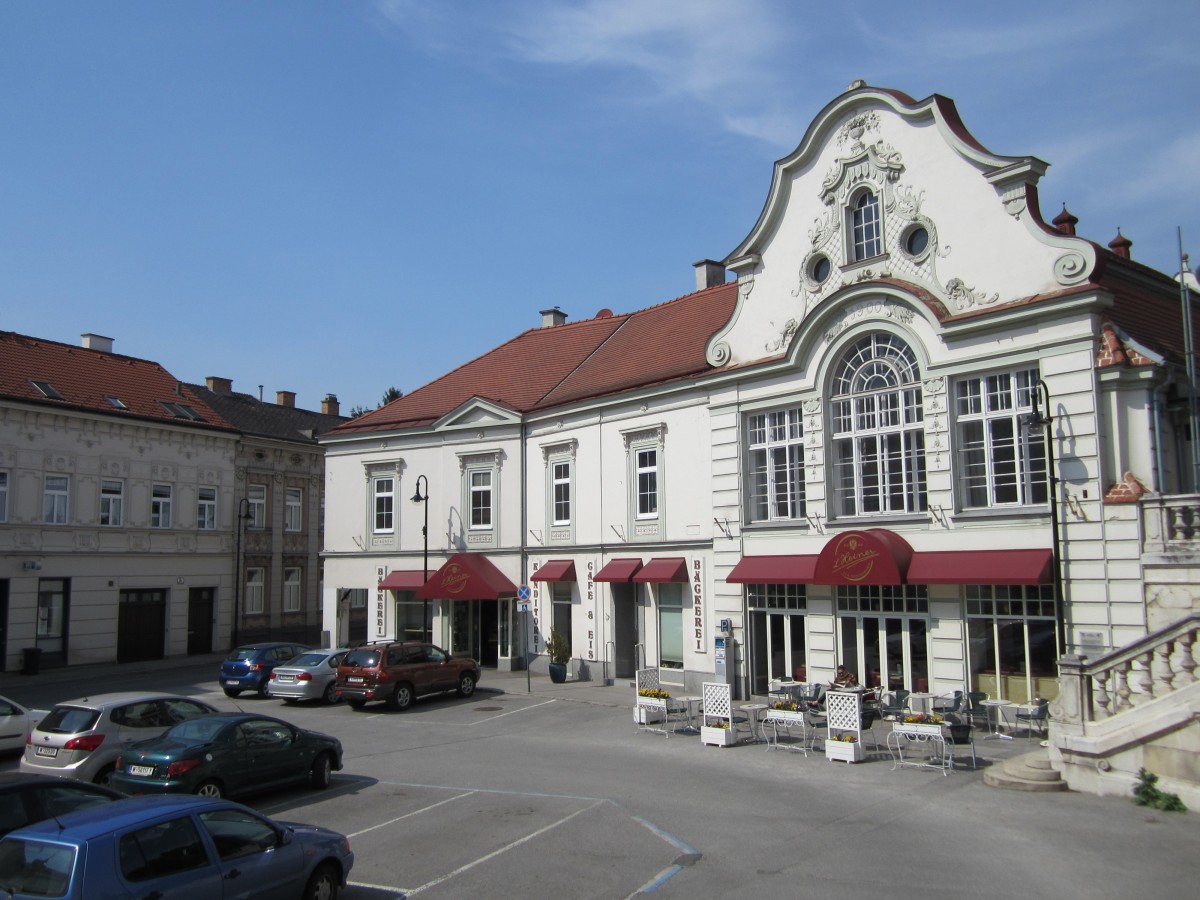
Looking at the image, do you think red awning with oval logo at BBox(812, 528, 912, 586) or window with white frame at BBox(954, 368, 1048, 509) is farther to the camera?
red awning with oval logo at BBox(812, 528, 912, 586)

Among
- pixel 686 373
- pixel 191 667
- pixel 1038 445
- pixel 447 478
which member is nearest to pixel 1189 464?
pixel 1038 445

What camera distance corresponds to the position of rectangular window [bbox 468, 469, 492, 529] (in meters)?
32.0

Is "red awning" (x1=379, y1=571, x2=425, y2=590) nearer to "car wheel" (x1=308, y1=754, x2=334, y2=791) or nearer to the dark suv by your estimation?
the dark suv

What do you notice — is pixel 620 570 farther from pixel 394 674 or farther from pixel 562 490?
pixel 394 674

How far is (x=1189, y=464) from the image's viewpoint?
1886 centimetres

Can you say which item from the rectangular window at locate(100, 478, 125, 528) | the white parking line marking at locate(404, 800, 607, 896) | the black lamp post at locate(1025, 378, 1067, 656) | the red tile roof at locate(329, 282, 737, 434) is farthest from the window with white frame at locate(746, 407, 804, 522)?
the rectangular window at locate(100, 478, 125, 528)

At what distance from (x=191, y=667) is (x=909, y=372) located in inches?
1109

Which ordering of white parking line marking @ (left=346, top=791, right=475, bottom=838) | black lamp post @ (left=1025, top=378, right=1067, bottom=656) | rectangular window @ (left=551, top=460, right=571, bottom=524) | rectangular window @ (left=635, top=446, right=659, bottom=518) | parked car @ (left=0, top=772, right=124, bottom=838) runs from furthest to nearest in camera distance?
rectangular window @ (left=551, top=460, right=571, bottom=524) < rectangular window @ (left=635, top=446, right=659, bottom=518) < black lamp post @ (left=1025, top=378, right=1067, bottom=656) < white parking line marking @ (left=346, top=791, right=475, bottom=838) < parked car @ (left=0, top=772, right=124, bottom=838)

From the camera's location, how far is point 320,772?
15.1 meters

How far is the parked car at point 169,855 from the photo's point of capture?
23.7 ft

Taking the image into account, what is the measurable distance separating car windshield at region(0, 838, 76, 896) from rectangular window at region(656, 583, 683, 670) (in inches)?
770

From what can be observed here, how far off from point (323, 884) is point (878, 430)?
612 inches

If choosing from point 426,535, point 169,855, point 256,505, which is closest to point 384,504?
point 426,535

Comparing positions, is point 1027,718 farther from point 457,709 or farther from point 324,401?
point 324,401
